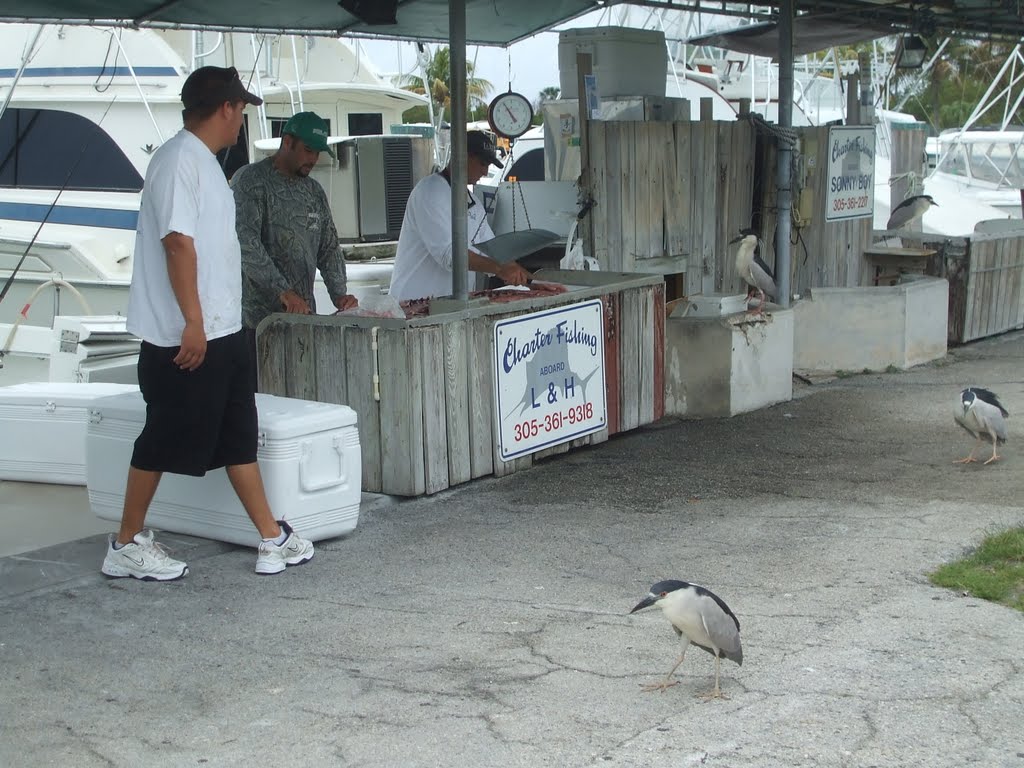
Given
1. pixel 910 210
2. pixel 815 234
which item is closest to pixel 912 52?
pixel 910 210

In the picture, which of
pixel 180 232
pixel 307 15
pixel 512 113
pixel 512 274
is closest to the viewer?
pixel 180 232

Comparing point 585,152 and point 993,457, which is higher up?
point 585,152

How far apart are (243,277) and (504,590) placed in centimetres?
258

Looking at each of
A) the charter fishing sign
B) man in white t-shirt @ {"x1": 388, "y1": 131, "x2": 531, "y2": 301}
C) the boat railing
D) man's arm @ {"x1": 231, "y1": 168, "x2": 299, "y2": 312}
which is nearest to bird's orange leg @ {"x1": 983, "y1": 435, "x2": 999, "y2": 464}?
the charter fishing sign

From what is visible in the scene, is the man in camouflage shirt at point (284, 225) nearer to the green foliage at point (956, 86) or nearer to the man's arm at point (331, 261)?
the man's arm at point (331, 261)

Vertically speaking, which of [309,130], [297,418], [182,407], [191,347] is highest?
[309,130]

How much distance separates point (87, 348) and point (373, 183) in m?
5.85

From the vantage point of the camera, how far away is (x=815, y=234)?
11781mm

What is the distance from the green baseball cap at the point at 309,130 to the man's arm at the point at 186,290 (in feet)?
5.07

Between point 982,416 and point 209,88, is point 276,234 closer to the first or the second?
point 209,88

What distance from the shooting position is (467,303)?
7.07 m

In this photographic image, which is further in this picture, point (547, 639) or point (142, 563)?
point (142, 563)

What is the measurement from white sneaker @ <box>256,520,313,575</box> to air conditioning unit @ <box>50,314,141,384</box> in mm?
3305

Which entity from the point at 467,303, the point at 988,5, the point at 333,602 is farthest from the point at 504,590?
the point at 988,5
